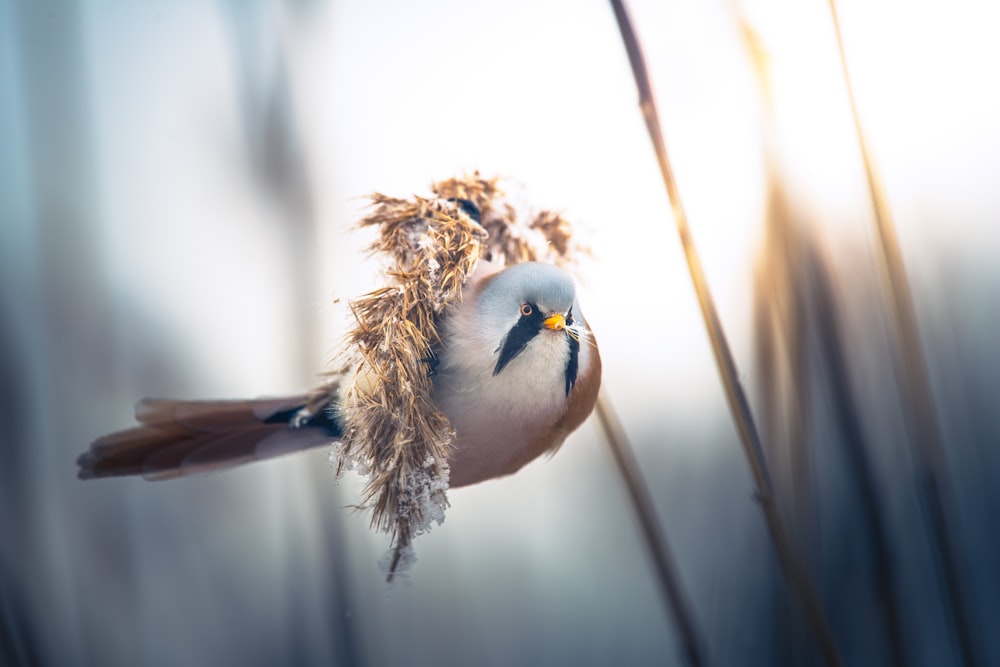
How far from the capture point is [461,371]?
0.64 m

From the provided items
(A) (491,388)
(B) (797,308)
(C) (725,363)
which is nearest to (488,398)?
(A) (491,388)

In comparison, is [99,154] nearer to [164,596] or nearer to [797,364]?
[164,596]

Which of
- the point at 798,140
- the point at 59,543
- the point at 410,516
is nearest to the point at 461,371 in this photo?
the point at 410,516

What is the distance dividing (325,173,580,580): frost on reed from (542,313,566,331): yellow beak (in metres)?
0.09

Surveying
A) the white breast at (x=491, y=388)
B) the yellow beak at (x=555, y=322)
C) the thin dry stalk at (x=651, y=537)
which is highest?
the yellow beak at (x=555, y=322)

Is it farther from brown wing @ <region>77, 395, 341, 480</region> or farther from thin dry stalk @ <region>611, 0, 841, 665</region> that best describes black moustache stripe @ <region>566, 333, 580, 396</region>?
brown wing @ <region>77, 395, 341, 480</region>

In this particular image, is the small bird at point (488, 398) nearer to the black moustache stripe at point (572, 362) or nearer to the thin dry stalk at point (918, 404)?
the black moustache stripe at point (572, 362)

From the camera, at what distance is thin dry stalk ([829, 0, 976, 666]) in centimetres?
80

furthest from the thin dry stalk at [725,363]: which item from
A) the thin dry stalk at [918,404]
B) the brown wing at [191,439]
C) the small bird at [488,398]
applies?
the brown wing at [191,439]

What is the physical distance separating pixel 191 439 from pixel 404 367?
25cm

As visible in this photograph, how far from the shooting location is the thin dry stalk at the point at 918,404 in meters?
0.80

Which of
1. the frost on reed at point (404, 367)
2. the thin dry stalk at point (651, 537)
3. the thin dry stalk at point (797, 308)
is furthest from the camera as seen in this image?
the thin dry stalk at point (797, 308)

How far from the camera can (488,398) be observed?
0.63m

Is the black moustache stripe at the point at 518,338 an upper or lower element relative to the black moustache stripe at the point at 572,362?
upper
